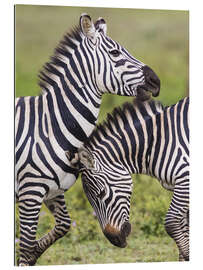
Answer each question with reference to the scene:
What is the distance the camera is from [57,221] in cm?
550

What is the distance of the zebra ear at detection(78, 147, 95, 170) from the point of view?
5.41 metres

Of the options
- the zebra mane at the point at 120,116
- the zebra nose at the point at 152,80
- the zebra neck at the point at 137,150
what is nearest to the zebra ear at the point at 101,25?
the zebra nose at the point at 152,80

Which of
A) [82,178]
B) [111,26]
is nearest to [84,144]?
[82,178]

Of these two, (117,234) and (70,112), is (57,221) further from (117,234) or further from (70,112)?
(70,112)

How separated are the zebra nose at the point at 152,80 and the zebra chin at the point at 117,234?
1.21 metres

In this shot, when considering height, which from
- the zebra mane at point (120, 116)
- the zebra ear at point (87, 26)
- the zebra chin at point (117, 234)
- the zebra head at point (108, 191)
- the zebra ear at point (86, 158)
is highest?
the zebra ear at point (87, 26)

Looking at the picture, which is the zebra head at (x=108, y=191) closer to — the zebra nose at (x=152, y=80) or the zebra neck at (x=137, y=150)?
the zebra neck at (x=137, y=150)

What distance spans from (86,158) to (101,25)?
119cm

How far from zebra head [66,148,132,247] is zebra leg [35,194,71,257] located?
0.87 ft

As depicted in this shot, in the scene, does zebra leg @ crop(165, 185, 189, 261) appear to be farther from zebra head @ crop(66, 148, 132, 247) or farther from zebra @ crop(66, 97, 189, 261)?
zebra head @ crop(66, 148, 132, 247)

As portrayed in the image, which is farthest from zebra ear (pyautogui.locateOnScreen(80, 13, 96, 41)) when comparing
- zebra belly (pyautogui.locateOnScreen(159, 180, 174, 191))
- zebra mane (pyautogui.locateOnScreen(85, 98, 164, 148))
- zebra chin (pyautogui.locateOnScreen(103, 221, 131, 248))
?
zebra chin (pyautogui.locateOnScreen(103, 221, 131, 248))

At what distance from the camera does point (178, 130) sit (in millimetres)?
5684

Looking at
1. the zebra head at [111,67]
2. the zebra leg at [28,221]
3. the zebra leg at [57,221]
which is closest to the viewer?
the zebra leg at [28,221]

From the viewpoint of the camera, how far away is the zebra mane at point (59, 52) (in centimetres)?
540
